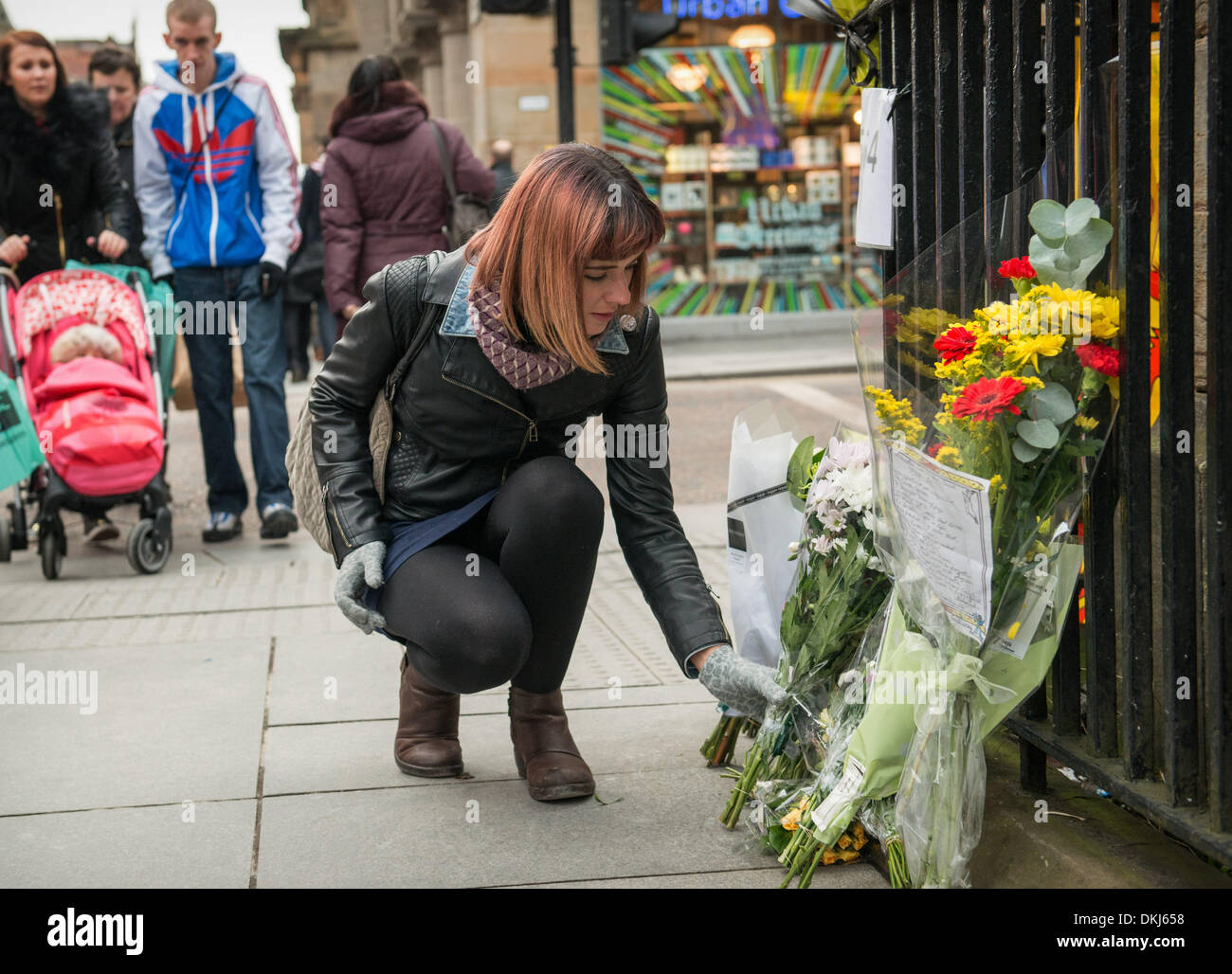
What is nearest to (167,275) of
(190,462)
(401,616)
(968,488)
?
(190,462)

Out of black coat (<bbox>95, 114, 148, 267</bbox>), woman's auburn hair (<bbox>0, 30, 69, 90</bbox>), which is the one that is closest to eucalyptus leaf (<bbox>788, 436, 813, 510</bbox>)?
black coat (<bbox>95, 114, 148, 267</bbox>)

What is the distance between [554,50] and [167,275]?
3.01 m

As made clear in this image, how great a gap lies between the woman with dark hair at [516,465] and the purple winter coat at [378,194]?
12.3ft

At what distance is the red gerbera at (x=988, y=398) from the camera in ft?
7.63

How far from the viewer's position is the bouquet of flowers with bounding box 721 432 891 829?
111 inches

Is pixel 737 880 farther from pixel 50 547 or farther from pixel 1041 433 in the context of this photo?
pixel 50 547

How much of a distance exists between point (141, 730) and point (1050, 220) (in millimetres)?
2531

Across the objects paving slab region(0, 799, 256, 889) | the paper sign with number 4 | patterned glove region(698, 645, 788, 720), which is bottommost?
paving slab region(0, 799, 256, 889)

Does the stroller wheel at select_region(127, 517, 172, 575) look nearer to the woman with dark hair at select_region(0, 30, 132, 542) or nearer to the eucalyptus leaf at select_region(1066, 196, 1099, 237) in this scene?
the woman with dark hair at select_region(0, 30, 132, 542)

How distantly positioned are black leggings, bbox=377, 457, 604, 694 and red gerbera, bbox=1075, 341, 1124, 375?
109cm

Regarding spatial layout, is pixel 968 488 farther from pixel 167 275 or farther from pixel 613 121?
pixel 613 121

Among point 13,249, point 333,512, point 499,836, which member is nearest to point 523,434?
point 333,512

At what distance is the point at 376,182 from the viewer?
22.4 ft

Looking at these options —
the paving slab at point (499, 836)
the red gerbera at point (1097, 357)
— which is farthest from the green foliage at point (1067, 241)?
the paving slab at point (499, 836)
